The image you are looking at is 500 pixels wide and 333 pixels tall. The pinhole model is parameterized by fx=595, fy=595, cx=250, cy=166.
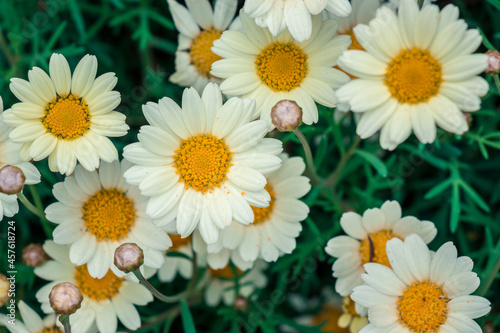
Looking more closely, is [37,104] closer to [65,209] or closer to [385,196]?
[65,209]

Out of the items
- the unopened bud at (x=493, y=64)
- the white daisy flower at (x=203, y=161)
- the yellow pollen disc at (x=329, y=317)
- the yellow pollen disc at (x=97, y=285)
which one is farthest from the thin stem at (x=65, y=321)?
the unopened bud at (x=493, y=64)

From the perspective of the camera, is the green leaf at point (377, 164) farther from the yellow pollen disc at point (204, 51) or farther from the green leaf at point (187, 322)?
the green leaf at point (187, 322)

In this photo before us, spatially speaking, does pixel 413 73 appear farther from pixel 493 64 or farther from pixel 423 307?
pixel 423 307

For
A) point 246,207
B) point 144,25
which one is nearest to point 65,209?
point 246,207

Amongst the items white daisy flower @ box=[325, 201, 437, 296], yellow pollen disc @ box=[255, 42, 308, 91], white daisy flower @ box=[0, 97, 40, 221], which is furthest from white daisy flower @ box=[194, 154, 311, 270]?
white daisy flower @ box=[0, 97, 40, 221]

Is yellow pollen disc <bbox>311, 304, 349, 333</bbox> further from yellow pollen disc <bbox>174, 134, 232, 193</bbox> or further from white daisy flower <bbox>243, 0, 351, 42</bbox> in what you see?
white daisy flower <bbox>243, 0, 351, 42</bbox>

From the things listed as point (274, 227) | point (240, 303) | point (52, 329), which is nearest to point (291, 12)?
point (274, 227)
